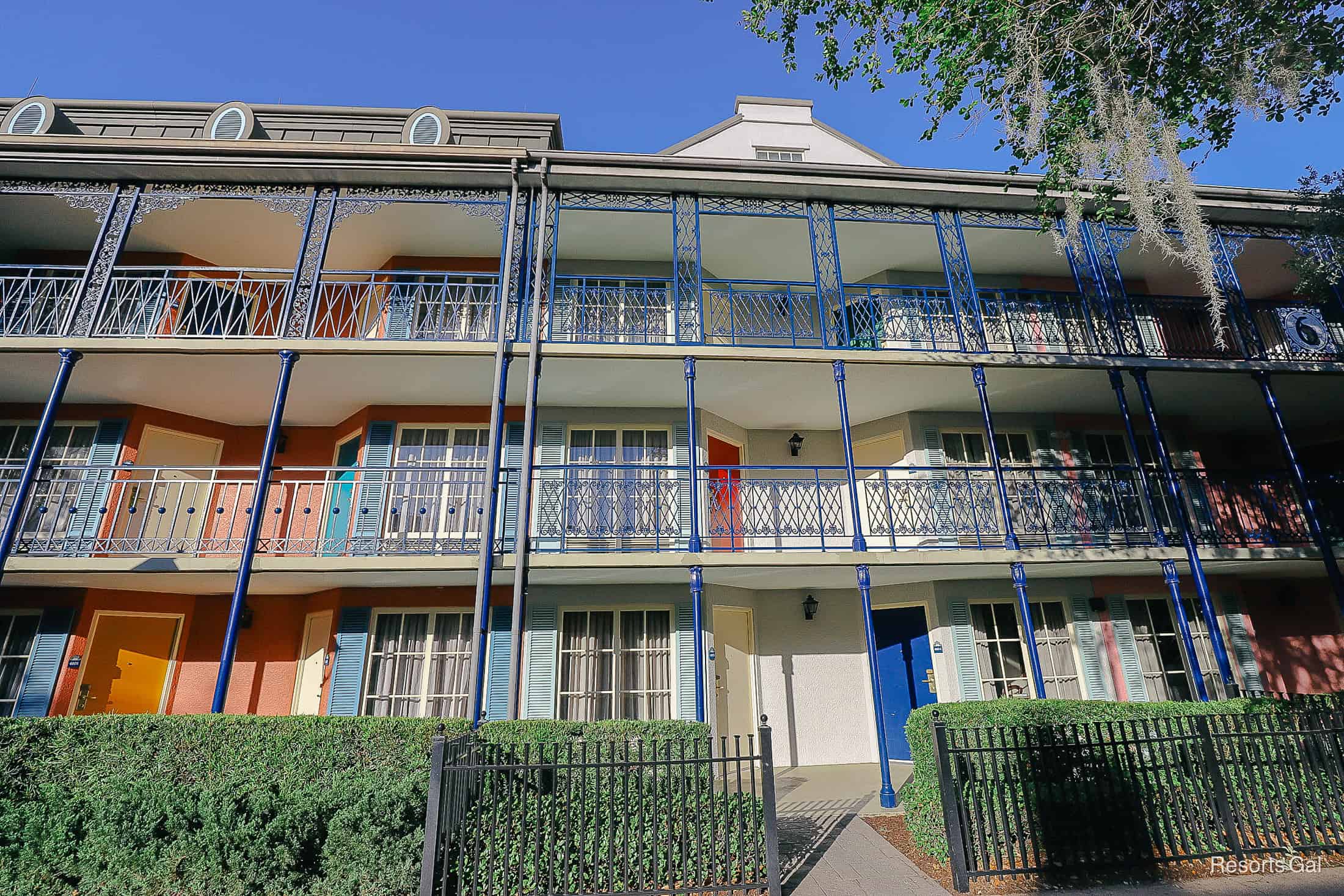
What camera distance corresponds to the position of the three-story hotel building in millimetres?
9422

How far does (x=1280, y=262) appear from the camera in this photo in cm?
1287

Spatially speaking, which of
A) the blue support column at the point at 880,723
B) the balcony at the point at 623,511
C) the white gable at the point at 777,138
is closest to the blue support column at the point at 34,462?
the balcony at the point at 623,511

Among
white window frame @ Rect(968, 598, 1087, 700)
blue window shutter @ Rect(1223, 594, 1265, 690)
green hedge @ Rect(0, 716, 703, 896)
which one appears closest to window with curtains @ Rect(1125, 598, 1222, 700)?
blue window shutter @ Rect(1223, 594, 1265, 690)

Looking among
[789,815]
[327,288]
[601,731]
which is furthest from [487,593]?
[327,288]

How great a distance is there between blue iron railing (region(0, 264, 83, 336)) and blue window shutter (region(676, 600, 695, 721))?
9979mm

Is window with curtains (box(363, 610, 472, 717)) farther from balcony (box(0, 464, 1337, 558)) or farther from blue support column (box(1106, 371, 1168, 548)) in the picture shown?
blue support column (box(1106, 371, 1168, 548))

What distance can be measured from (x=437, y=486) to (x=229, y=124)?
26.4 feet

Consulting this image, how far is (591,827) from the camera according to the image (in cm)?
565

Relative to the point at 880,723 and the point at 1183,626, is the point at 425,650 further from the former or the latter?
the point at 1183,626

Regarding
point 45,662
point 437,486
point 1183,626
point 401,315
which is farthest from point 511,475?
point 1183,626

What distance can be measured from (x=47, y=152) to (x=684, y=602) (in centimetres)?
1159

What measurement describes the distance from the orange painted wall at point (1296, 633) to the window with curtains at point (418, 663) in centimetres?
1307

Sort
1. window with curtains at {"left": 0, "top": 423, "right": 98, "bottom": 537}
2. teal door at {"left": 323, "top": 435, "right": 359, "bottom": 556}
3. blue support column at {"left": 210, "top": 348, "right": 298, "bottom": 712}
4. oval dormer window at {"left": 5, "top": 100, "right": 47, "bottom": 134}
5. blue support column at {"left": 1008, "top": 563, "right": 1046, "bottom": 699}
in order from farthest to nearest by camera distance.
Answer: oval dormer window at {"left": 5, "top": 100, "right": 47, "bottom": 134} → teal door at {"left": 323, "top": 435, "right": 359, "bottom": 556} → window with curtains at {"left": 0, "top": 423, "right": 98, "bottom": 537} → blue support column at {"left": 1008, "top": 563, "right": 1046, "bottom": 699} → blue support column at {"left": 210, "top": 348, "right": 298, "bottom": 712}

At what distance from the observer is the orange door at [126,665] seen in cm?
970
